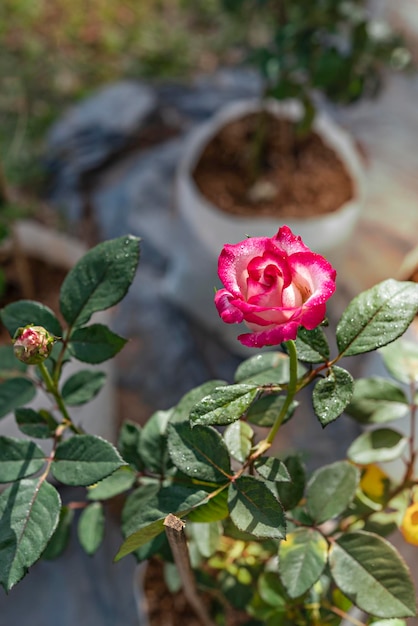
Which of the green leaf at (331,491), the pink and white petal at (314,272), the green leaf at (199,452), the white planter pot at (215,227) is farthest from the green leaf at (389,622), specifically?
the white planter pot at (215,227)

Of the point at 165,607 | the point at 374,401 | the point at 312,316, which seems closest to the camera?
the point at 312,316

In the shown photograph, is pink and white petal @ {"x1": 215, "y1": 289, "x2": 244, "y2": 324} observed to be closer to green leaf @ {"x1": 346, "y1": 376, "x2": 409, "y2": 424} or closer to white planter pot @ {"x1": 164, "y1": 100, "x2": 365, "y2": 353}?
green leaf @ {"x1": 346, "y1": 376, "x2": 409, "y2": 424}

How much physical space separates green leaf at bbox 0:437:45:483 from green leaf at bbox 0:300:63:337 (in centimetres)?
8

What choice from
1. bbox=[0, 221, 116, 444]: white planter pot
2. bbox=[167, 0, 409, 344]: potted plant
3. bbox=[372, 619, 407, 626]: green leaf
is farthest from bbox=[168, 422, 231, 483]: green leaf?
bbox=[167, 0, 409, 344]: potted plant

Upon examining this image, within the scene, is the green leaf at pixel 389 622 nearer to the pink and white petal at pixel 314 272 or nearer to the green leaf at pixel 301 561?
the green leaf at pixel 301 561

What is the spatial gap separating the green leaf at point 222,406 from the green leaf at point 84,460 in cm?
7

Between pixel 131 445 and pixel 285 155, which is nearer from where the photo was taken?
pixel 131 445

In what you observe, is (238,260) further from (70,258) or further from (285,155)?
(285,155)

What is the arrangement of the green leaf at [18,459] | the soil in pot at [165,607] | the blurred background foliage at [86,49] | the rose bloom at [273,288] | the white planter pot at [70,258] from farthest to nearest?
1. the blurred background foliage at [86,49]
2. the white planter pot at [70,258]
3. the soil in pot at [165,607]
4. the green leaf at [18,459]
5. the rose bloom at [273,288]

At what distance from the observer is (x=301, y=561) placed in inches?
19.1

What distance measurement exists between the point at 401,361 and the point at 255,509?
0.22m

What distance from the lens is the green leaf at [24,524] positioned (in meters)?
0.41

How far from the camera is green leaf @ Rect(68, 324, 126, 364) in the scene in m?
0.51

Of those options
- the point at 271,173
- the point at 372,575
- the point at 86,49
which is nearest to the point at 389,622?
the point at 372,575
